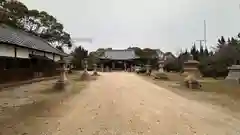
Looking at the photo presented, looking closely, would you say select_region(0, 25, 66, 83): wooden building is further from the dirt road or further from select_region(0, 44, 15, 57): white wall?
the dirt road

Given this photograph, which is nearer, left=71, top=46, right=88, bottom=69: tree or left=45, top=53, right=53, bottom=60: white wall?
left=45, top=53, right=53, bottom=60: white wall

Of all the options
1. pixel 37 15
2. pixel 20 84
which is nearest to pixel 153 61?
pixel 37 15

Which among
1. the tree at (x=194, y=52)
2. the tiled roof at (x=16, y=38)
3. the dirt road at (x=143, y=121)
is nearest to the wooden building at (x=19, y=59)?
the tiled roof at (x=16, y=38)

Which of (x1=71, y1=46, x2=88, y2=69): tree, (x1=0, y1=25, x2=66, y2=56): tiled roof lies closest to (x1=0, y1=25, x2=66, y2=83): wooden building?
(x1=0, y1=25, x2=66, y2=56): tiled roof

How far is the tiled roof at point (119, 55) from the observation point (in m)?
62.4

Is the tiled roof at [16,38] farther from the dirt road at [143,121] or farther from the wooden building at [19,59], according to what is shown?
the dirt road at [143,121]

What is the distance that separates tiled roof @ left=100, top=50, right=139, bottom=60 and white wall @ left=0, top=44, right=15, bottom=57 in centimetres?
4134

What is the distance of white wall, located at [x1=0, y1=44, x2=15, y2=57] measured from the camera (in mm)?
19156

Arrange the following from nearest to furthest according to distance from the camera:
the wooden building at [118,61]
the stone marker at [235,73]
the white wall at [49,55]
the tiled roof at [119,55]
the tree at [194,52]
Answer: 1. the stone marker at [235,73]
2. the white wall at [49,55]
3. the tree at [194,52]
4. the wooden building at [118,61]
5. the tiled roof at [119,55]

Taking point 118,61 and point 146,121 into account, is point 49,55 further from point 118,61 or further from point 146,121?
point 118,61

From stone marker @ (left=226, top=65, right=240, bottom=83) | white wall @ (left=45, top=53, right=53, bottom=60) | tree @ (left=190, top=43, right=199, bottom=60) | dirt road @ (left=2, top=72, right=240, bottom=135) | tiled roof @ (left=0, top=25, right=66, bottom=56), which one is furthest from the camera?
tree @ (left=190, top=43, right=199, bottom=60)

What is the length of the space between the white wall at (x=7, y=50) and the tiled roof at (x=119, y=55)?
41.3 meters

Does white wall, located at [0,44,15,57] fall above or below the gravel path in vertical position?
above

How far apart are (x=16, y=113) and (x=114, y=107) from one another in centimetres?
327
